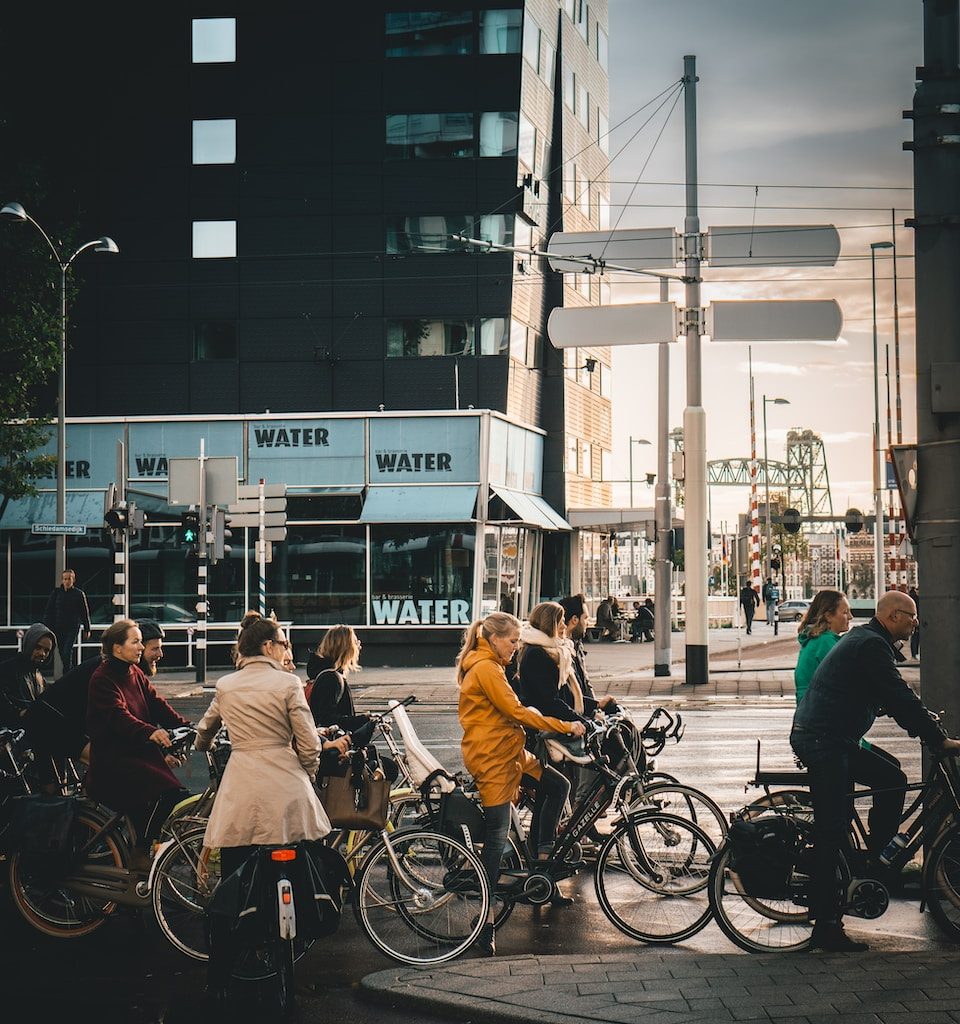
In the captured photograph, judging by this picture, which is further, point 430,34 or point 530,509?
point 530,509

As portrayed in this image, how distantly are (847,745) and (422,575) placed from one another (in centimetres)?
2478

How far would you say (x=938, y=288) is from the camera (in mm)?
7836

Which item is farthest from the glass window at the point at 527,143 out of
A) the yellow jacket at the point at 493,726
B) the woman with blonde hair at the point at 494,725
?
the yellow jacket at the point at 493,726

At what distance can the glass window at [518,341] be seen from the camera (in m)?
34.7

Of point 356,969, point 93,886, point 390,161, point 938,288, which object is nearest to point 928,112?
point 938,288

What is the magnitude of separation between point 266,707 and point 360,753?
133 cm

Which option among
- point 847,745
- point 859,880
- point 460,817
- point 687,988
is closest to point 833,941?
point 859,880

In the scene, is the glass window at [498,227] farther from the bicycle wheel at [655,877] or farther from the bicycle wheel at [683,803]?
the bicycle wheel at [655,877]

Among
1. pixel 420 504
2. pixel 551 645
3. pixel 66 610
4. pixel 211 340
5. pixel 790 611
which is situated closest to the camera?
pixel 551 645

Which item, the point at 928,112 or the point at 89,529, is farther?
the point at 89,529

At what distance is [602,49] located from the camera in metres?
46.8

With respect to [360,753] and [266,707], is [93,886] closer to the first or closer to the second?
[360,753]

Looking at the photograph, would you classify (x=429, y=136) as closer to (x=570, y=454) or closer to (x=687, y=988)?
(x=570, y=454)

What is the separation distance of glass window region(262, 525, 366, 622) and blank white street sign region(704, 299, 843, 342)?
14.8 meters
